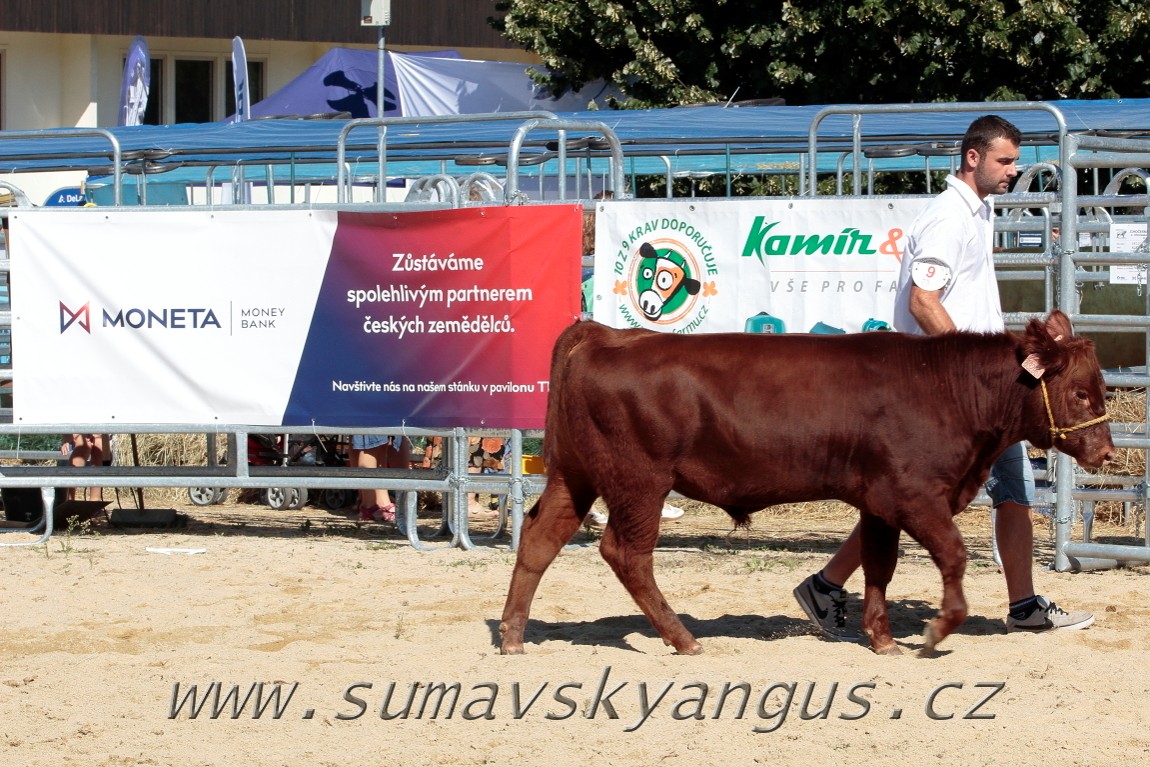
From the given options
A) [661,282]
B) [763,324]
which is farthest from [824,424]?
[661,282]

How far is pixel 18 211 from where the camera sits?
892cm

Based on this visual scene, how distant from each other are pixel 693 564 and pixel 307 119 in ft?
36.5

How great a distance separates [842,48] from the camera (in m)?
19.4

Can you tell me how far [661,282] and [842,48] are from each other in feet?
39.0

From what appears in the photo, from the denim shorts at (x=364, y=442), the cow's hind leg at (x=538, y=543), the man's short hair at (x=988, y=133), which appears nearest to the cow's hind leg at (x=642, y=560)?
the cow's hind leg at (x=538, y=543)

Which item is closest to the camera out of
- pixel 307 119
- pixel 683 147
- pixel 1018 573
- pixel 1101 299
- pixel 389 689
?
pixel 389 689

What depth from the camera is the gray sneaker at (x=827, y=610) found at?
20.8 feet

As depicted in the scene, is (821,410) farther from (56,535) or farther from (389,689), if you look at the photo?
(56,535)

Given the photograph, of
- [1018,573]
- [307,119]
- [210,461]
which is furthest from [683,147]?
[1018,573]

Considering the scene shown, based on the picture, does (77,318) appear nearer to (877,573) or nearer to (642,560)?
(642,560)

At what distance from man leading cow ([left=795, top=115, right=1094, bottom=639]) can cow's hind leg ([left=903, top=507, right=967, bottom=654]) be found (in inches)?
21.8

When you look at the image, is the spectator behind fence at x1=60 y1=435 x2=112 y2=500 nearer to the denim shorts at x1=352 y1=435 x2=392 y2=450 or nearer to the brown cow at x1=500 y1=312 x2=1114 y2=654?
the denim shorts at x1=352 y1=435 x2=392 y2=450

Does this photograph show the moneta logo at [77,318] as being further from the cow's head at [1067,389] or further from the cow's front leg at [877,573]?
the cow's head at [1067,389]

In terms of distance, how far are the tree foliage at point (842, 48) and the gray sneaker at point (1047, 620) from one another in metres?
13.0
